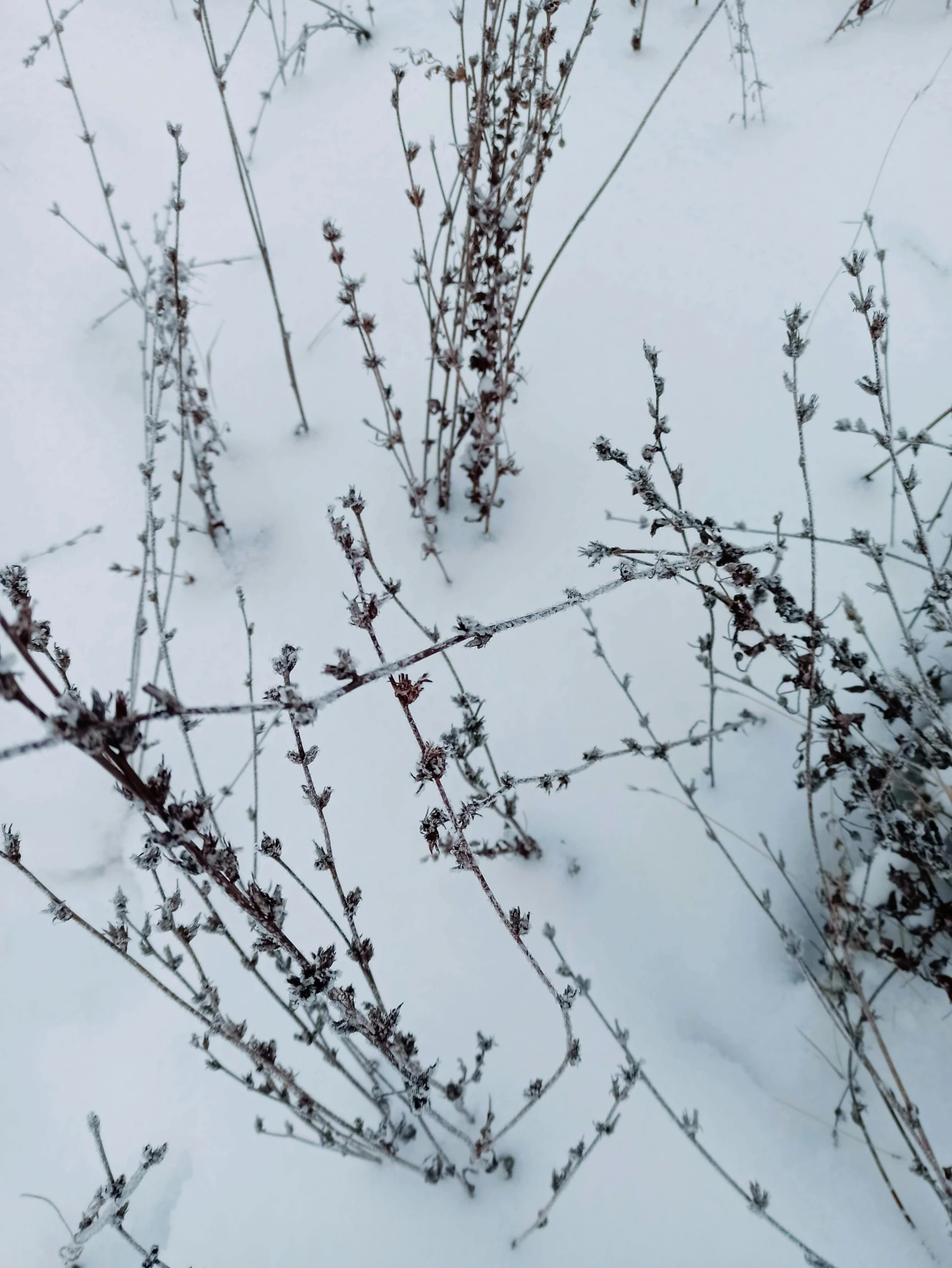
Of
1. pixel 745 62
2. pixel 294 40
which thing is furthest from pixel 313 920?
pixel 294 40

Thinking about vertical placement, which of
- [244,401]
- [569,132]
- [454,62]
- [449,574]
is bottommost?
[449,574]

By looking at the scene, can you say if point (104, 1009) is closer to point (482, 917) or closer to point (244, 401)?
point (482, 917)

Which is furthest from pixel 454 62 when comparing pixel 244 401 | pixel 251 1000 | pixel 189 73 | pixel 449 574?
pixel 251 1000

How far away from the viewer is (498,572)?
1.90 meters

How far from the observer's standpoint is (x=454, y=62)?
2.71m

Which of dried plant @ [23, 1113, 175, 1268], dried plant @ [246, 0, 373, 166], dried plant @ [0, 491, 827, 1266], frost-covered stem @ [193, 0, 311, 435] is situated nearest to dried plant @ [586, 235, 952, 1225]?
dried plant @ [0, 491, 827, 1266]

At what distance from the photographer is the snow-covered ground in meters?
1.35

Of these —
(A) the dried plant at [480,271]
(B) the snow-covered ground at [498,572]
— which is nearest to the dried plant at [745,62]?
(B) the snow-covered ground at [498,572]

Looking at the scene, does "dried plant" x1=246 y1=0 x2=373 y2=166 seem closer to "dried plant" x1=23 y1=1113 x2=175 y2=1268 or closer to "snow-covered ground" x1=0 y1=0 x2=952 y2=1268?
"snow-covered ground" x1=0 y1=0 x2=952 y2=1268

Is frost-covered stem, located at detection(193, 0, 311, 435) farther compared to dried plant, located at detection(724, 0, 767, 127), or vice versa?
dried plant, located at detection(724, 0, 767, 127)

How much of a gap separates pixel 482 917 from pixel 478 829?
19 cm

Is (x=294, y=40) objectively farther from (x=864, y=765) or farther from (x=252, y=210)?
(x=864, y=765)

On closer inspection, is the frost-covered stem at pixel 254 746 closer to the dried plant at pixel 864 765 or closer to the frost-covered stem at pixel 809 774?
the dried plant at pixel 864 765

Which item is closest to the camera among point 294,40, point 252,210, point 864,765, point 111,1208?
point 111,1208
